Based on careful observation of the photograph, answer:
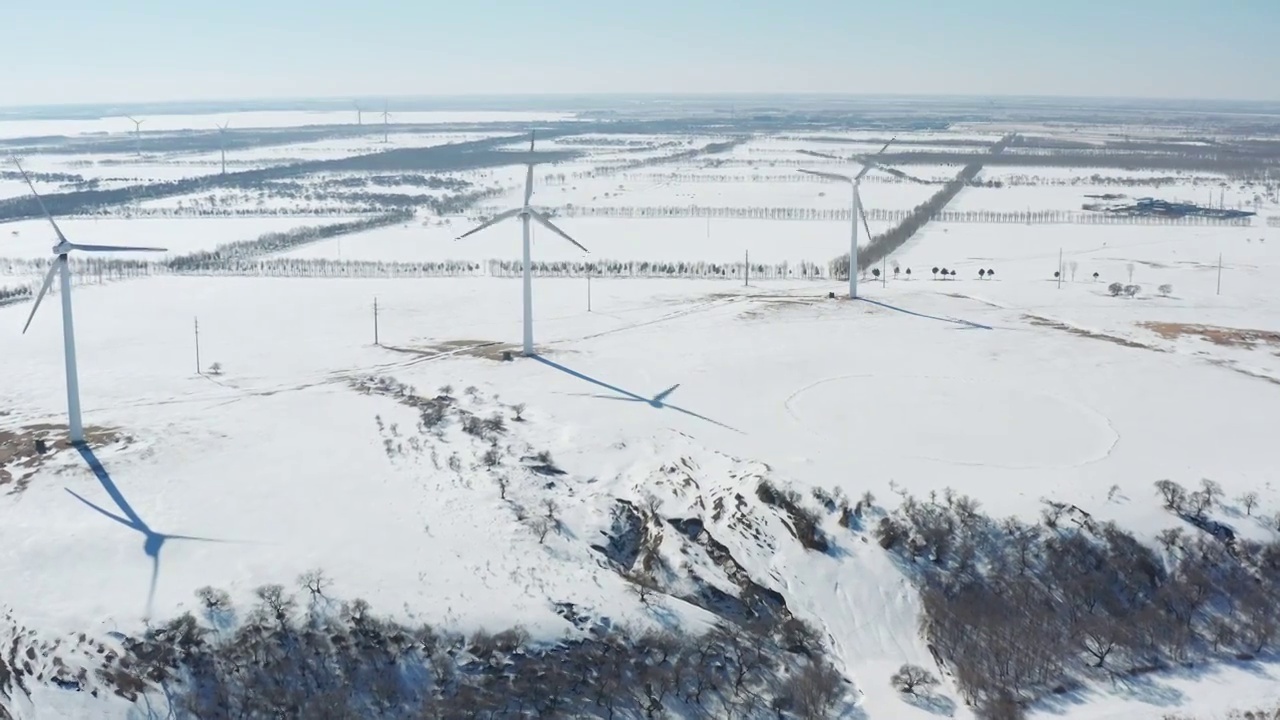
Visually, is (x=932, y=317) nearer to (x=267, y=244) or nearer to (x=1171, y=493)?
(x=1171, y=493)

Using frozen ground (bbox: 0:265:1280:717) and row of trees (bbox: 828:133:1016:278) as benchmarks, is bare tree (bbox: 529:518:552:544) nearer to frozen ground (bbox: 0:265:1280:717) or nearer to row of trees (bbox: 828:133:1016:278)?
frozen ground (bbox: 0:265:1280:717)

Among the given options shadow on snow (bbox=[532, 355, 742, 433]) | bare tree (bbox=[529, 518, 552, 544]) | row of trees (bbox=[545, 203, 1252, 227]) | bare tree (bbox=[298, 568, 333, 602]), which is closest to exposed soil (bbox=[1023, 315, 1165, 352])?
shadow on snow (bbox=[532, 355, 742, 433])

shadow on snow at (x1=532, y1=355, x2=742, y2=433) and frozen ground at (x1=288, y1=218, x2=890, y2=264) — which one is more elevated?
frozen ground at (x1=288, y1=218, x2=890, y2=264)

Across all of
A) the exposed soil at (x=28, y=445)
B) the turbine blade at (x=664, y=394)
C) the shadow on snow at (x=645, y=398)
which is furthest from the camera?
the turbine blade at (x=664, y=394)

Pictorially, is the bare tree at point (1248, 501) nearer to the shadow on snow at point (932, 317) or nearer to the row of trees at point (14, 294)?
the shadow on snow at point (932, 317)

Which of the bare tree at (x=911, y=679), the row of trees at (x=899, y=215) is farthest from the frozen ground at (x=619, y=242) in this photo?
the bare tree at (x=911, y=679)

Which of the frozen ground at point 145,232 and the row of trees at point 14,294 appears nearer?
the row of trees at point 14,294
